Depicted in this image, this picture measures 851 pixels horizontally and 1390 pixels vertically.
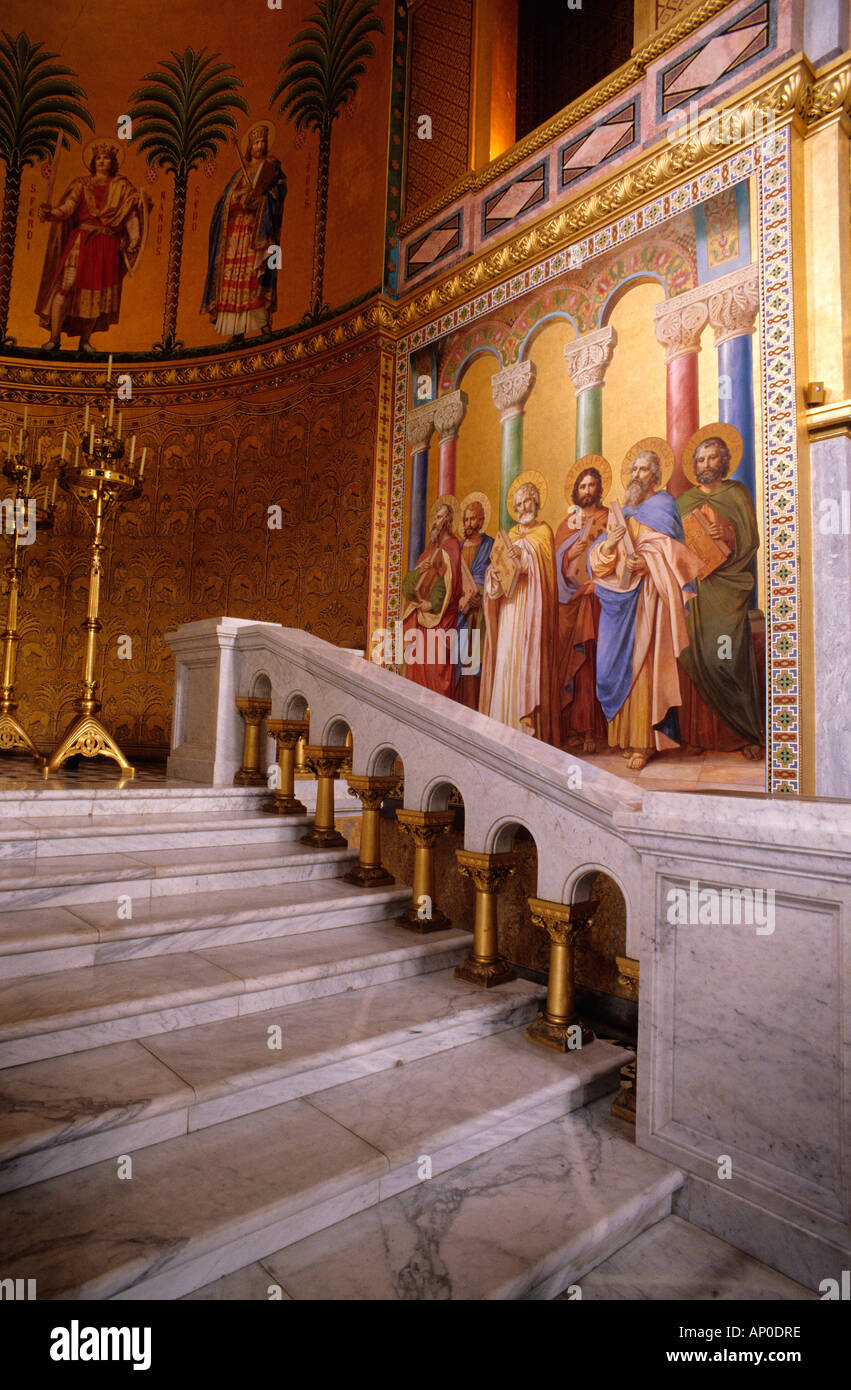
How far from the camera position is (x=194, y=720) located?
15.7 ft

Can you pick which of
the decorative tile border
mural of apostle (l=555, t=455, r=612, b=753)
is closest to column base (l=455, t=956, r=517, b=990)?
the decorative tile border

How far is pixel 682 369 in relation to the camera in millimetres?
5031

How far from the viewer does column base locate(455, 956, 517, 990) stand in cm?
292

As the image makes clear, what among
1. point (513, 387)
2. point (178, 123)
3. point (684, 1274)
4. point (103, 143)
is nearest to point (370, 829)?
point (684, 1274)

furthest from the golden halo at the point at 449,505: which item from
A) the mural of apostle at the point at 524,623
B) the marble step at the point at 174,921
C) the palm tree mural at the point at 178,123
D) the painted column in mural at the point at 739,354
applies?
the palm tree mural at the point at 178,123

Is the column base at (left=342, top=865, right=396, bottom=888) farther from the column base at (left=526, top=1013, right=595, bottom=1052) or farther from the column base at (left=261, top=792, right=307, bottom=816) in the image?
the column base at (left=526, top=1013, right=595, bottom=1052)

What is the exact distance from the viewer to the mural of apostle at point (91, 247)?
9062mm

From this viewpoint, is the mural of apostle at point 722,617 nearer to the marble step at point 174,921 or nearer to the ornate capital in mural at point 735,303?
the ornate capital in mural at point 735,303

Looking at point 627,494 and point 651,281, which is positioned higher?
point 651,281

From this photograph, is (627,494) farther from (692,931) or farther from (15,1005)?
(15,1005)

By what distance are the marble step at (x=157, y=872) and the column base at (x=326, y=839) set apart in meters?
0.04

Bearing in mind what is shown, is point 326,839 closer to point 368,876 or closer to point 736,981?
point 368,876
